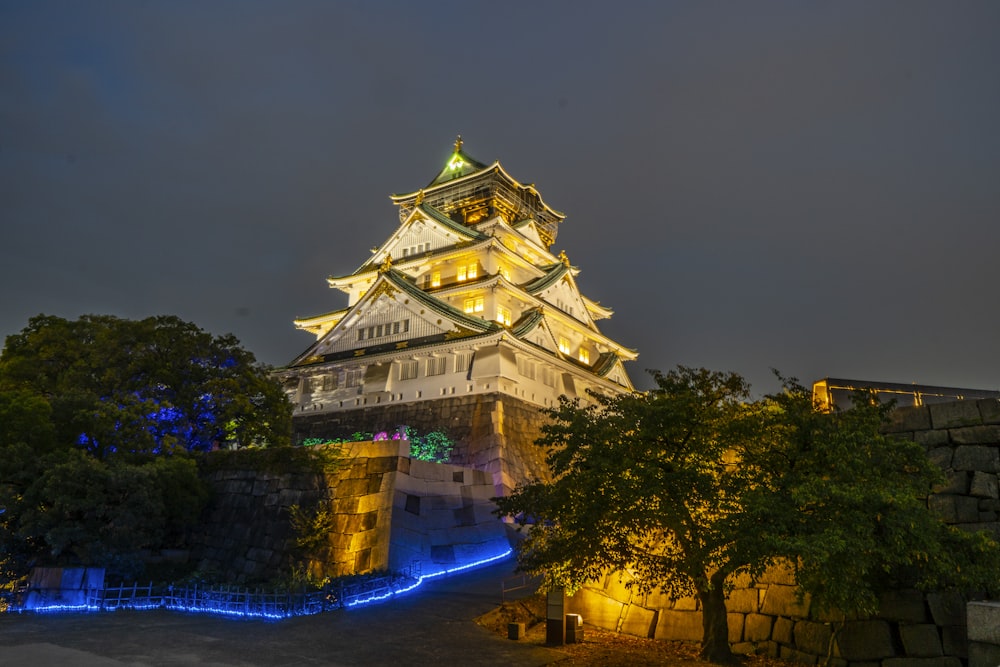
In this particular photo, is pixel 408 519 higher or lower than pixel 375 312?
lower

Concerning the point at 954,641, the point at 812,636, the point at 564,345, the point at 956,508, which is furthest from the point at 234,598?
the point at 564,345

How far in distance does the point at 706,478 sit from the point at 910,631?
4161 millimetres

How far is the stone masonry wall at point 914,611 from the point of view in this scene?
33.6 feet

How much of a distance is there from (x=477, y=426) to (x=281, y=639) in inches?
702

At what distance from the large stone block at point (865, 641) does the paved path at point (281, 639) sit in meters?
4.95

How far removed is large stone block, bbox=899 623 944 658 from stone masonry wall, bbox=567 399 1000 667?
14 mm

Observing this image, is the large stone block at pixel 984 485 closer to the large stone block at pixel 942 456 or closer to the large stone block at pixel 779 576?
the large stone block at pixel 942 456

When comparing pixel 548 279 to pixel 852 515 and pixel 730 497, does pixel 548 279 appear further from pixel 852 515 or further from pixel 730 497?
pixel 852 515

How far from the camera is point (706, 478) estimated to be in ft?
34.2

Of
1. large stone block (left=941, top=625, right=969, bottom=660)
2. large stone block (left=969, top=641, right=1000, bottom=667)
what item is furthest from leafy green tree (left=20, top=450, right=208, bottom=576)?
large stone block (left=969, top=641, right=1000, bottom=667)

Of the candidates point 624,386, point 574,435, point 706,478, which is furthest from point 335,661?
point 624,386

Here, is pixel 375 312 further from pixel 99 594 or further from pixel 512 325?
pixel 99 594

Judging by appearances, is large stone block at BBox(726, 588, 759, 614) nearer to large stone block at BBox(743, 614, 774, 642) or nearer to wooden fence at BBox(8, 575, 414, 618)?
large stone block at BBox(743, 614, 774, 642)

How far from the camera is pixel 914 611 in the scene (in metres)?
10.6
